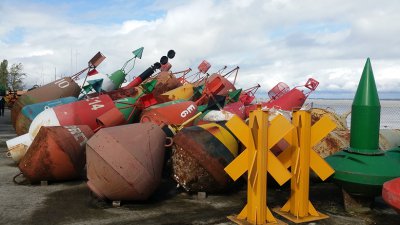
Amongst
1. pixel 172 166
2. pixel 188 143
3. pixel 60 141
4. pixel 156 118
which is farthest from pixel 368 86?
pixel 60 141

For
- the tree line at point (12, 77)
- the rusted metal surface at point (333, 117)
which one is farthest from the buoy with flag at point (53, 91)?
the tree line at point (12, 77)

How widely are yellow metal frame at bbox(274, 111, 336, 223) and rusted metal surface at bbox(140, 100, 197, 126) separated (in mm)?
3011

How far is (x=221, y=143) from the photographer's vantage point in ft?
18.3

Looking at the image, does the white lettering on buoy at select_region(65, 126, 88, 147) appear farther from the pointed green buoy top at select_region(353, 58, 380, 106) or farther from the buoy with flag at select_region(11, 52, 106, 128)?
the pointed green buoy top at select_region(353, 58, 380, 106)

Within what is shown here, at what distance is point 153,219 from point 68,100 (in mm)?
5330

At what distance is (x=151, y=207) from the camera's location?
514 centimetres

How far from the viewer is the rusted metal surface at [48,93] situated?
1003 centimetres

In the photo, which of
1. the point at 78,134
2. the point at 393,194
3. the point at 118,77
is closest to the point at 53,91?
the point at 118,77

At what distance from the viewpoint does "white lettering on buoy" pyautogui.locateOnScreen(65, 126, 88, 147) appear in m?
6.41

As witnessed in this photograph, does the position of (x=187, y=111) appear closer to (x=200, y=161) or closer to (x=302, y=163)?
(x=200, y=161)

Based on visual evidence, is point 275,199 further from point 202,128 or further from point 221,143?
point 202,128

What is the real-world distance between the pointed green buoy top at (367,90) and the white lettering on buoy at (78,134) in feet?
14.6

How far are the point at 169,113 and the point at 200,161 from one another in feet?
7.93

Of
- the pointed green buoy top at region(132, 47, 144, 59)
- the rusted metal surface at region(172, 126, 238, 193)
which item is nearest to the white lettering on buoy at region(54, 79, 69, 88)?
the pointed green buoy top at region(132, 47, 144, 59)
